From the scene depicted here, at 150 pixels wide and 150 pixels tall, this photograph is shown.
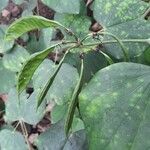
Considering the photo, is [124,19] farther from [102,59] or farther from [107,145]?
[107,145]

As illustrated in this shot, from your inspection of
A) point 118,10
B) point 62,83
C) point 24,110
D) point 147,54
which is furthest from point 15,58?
point 147,54

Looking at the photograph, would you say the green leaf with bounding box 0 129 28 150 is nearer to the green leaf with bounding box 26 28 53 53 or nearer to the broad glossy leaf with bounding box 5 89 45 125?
the broad glossy leaf with bounding box 5 89 45 125

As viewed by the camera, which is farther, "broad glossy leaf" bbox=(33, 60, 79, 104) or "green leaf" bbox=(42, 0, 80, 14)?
"green leaf" bbox=(42, 0, 80, 14)

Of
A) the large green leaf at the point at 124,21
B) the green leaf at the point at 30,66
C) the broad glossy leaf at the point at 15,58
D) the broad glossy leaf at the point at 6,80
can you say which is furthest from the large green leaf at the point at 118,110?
the broad glossy leaf at the point at 6,80

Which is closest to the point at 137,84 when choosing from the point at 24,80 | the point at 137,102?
the point at 137,102

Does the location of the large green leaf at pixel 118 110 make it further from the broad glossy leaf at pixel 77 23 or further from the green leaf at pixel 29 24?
the broad glossy leaf at pixel 77 23

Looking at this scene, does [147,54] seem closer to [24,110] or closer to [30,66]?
[30,66]

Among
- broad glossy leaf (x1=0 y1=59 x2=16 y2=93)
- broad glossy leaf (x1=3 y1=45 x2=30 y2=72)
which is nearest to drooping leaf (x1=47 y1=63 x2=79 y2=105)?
broad glossy leaf (x1=3 y1=45 x2=30 y2=72)
